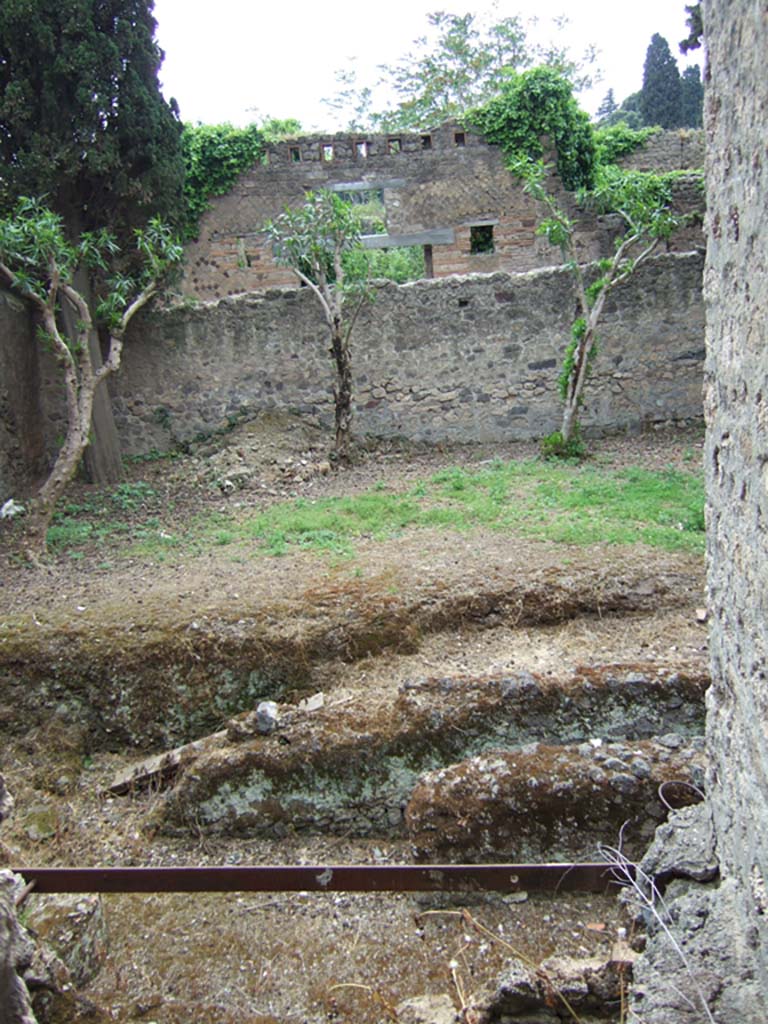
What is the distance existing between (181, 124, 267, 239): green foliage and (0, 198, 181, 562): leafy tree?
595cm

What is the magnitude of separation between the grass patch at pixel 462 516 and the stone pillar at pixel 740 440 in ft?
12.2

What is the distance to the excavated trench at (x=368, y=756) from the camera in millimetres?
2852

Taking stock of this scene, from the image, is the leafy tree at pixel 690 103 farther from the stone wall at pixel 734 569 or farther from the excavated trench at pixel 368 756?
the stone wall at pixel 734 569

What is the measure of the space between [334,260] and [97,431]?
3.69 meters

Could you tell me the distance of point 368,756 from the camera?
12.4 feet

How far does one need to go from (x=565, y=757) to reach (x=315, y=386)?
7.32 m

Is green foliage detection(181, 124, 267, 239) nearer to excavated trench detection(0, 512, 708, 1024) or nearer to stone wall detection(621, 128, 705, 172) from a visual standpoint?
stone wall detection(621, 128, 705, 172)

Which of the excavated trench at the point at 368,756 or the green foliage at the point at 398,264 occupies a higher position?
the green foliage at the point at 398,264

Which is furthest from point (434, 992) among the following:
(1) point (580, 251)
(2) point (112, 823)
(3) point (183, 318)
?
(1) point (580, 251)

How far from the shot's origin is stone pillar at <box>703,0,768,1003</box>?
1612mm

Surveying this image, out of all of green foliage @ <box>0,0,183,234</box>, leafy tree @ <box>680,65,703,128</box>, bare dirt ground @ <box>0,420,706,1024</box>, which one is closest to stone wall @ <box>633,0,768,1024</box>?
bare dirt ground @ <box>0,420,706,1024</box>

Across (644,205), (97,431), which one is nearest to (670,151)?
(644,205)

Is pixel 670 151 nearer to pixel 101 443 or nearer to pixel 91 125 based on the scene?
pixel 91 125

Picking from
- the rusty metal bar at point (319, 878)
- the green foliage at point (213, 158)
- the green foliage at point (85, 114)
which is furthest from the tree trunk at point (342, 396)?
the rusty metal bar at point (319, 878)
